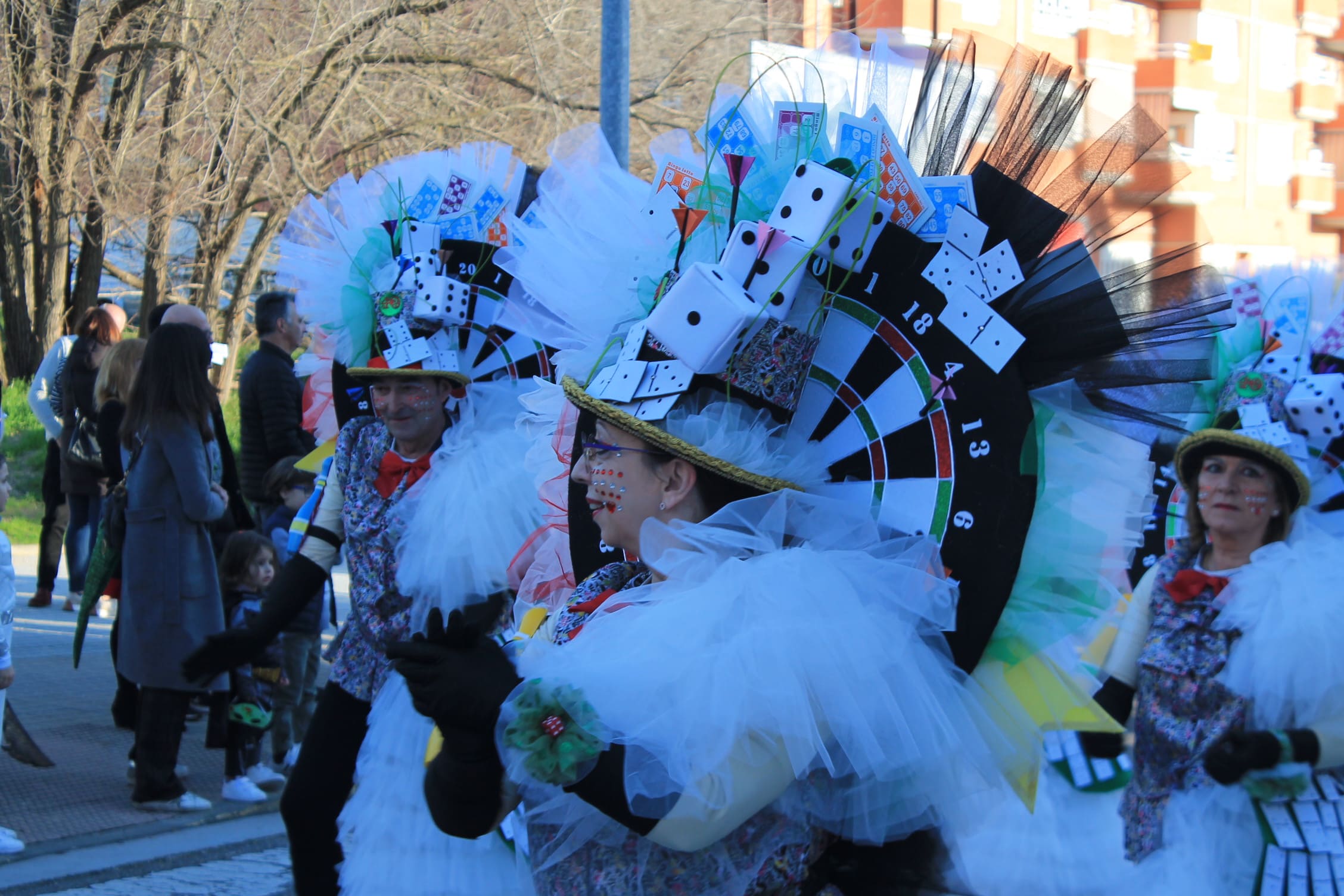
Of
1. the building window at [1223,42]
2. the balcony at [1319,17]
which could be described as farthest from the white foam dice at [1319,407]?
the balcony at [1319,17]

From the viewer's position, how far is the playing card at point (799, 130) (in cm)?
232

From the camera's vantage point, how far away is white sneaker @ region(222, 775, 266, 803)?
598 centimetres

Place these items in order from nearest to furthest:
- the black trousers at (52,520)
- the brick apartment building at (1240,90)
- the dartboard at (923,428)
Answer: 1. the dartboard at (923,428)
2. the black trousers at (52,520)
3. the brick apartment building at (1240,90)

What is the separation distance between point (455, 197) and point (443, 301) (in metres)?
0.41

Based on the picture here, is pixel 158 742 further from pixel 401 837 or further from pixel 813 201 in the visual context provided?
pixel 813 201

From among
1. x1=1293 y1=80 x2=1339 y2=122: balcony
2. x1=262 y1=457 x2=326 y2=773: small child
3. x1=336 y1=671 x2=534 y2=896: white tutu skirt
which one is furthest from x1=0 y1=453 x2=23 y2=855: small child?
x1=1293 y1=80 x2=1339 y2=122: balcony

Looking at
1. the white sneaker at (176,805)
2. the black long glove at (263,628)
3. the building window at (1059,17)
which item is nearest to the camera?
the black long glove at (263,628)

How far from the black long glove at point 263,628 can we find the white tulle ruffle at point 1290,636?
2631 mm

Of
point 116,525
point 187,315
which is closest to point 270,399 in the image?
point 187,315

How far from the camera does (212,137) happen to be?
1177 cm

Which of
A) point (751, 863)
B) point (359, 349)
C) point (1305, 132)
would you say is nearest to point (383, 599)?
point (359, 349)

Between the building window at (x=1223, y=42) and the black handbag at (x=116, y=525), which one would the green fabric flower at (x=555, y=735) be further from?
the building window at (x=1223, y=42)

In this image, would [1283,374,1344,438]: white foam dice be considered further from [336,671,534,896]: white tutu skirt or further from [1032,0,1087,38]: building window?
[1032,0,1087,38]: building window

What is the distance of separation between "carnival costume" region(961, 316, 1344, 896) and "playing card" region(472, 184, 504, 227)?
86.0 inches
